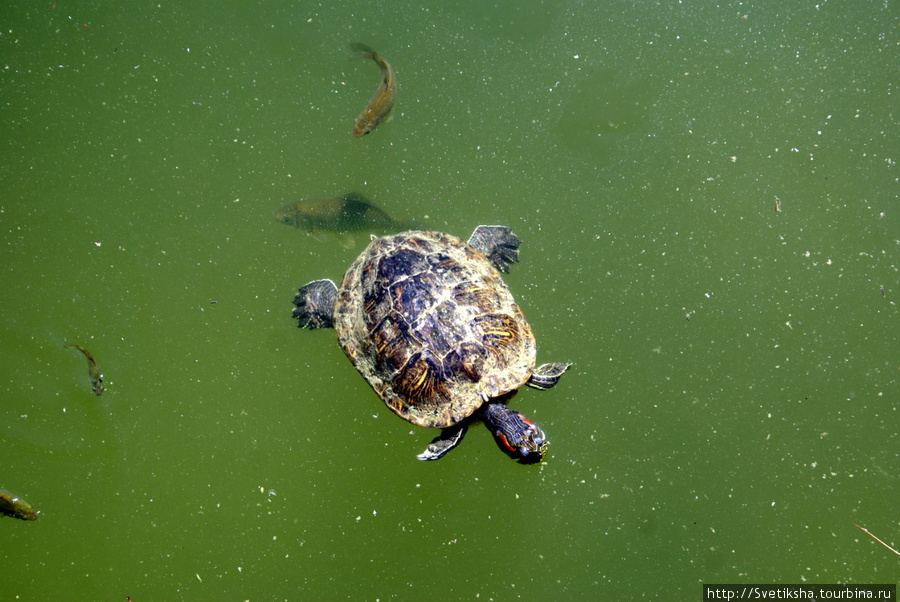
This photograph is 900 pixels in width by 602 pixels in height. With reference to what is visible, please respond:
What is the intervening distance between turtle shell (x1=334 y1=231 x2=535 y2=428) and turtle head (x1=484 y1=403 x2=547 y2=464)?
154 millimetres

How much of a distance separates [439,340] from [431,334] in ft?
0.15

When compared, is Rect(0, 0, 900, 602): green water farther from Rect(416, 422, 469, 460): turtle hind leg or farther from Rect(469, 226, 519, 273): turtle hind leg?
Rect(416, 422, 469, 460): turtle hind leg

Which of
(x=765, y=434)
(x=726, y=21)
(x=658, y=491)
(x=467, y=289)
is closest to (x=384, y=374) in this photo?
(x=467, y=289)

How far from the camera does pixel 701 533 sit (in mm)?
2898

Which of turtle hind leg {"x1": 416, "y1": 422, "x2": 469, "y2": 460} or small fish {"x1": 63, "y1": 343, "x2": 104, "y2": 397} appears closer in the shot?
turtle hind leg {"x1": 416, "y1": 422, "x2": 469, "y2": 460}

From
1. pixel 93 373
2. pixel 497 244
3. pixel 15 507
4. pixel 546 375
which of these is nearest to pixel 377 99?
pixel 497 244

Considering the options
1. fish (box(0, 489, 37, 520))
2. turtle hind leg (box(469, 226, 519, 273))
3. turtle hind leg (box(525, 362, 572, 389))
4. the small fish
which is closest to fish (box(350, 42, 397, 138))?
turtle hind leg (box(469, 226, 519, 273))

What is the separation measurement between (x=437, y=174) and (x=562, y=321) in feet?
3.53

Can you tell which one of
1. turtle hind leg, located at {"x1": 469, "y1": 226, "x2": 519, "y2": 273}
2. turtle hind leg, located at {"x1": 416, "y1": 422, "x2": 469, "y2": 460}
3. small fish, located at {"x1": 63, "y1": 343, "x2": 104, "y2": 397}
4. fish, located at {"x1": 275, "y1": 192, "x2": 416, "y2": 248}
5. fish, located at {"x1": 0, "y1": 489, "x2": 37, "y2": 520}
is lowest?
fish, located at {"x1": 0, "y1": 489, "x2": 37, "y2": 520}

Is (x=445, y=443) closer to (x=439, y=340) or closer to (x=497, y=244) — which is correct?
(x=439, y=340)

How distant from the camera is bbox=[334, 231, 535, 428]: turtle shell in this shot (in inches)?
96.6

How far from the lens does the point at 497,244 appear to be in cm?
292

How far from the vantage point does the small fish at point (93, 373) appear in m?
2.91

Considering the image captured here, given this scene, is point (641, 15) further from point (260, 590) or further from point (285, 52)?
point (260, 590)
